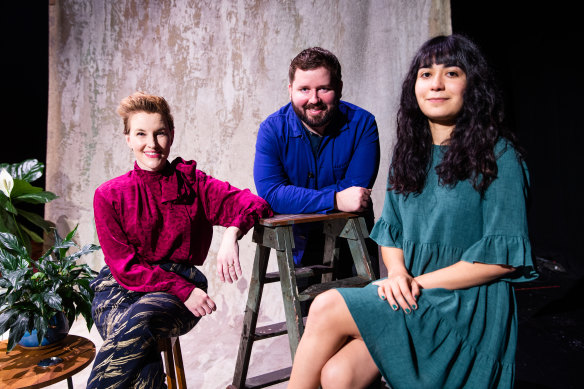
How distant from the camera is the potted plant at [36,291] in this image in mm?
2031

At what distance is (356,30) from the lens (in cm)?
321

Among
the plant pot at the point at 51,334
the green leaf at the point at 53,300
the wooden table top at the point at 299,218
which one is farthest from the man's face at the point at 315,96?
the plant pot at the point at 51,334

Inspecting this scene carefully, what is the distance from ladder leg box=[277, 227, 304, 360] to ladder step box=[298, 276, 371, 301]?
0.13 ft

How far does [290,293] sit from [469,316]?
74cm

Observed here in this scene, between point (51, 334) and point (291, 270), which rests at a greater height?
point (291, 270)

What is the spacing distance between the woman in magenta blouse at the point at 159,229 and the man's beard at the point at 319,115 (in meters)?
0.47

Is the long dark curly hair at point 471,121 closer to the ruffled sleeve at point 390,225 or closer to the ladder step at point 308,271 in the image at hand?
the ruffled sleeve at point 390,225

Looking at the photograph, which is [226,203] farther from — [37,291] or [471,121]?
[471,121]

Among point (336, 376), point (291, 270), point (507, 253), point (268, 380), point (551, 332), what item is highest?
point (507, 253)

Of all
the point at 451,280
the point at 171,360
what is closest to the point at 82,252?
the point at 171,360

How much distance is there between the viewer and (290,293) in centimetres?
194

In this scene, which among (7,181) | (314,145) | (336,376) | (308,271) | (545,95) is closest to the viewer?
(336,376)

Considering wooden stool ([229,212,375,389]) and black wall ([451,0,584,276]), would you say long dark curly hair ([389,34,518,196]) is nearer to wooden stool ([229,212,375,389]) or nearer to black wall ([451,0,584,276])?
wooden stool ([229,212,375,389])

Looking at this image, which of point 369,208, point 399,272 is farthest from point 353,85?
point 399,272
